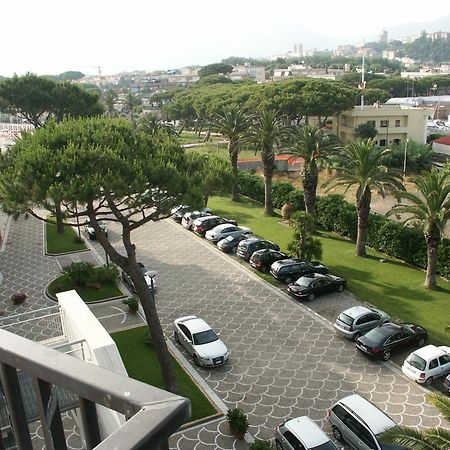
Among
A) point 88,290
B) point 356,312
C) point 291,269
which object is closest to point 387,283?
point 291,269

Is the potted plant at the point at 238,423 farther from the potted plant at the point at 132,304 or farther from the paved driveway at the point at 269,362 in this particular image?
the potted plant at the point at 132,304

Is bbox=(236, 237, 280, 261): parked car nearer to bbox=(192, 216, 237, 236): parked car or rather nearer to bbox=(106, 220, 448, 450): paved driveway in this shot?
bbox=(106, 220, 448, 450): paved driveway

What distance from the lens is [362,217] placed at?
2752 centimetres

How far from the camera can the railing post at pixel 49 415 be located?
6.33 feet

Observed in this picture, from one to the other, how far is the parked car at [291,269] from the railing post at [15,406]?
907 inches

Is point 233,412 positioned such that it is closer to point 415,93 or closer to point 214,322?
point 214,322

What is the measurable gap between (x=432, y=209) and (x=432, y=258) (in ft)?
7.86

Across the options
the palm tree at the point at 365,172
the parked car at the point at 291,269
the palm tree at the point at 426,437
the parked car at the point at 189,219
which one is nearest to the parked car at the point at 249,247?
the parked car at the point at 291,269

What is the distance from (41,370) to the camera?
6.05 feet

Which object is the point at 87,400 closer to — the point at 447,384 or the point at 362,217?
the point at 447,384

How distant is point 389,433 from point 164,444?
9.16 meters

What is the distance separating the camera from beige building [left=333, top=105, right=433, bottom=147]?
199 ft


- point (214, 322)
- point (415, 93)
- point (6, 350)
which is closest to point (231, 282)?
point (214, 322)

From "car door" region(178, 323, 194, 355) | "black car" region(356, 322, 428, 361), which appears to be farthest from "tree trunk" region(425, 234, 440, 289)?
"car door" region(178, 323, 194, 355)
